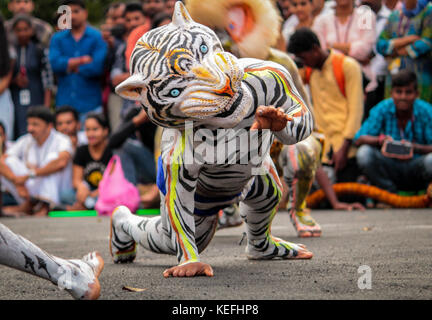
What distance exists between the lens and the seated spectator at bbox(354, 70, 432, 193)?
8.45 meters

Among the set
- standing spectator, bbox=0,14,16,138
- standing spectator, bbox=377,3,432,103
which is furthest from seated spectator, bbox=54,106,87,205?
standing spectator, bbox=377,3,432,103

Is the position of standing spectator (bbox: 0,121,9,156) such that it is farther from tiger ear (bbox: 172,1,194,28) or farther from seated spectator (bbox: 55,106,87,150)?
tiger ear (bbox: 172,1,194,28)

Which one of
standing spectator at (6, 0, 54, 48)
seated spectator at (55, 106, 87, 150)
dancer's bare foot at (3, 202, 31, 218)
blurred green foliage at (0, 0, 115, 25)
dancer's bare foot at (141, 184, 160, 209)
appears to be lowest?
dancer's bare foot at (3, 202, 31, 218)

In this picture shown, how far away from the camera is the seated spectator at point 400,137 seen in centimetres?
845

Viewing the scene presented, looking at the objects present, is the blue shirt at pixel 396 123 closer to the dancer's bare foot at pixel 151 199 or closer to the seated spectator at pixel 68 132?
the dancer's bare foot at pixel 151 199

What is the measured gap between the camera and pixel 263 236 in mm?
4402

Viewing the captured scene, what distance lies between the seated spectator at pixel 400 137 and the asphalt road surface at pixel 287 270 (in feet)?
6.43

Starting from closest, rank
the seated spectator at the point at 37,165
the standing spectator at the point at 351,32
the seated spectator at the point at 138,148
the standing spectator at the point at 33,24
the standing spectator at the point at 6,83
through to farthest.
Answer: the standing spectator at the point at 351,32 < the seated spectator at the point at 138,148 < the seated spectator at the point at 37,165 < the standing spectator at the point at 6,83 < the standing spectator at the point at 33,24

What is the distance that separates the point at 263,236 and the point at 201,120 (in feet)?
3.44

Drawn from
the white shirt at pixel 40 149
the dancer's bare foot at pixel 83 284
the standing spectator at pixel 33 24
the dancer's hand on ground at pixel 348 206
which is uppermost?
the standing spectator at pixel 33 24

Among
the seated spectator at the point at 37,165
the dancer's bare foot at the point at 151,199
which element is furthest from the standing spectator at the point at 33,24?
the dancer's bare foot at the point at 151,199

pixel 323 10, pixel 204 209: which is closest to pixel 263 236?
pixel 204 209

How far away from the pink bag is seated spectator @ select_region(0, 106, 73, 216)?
918 millimetres
